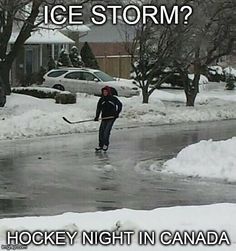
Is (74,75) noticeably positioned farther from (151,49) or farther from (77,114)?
(77,114)

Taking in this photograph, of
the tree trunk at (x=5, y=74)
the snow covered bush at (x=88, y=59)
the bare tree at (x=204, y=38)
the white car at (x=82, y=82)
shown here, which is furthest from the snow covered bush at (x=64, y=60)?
the tree trunk at (x=5, y=74)

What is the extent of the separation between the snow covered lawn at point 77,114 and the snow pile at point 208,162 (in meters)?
7.02

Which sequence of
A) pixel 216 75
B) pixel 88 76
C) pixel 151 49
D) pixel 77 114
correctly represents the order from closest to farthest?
pixel 77 114 < pixel 151 49 < pixel 88 76 < pixel 216 75

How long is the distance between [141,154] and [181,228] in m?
9.56

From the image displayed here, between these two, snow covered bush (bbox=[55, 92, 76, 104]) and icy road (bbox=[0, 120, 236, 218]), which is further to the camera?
snow covered bush (bbox=[55, 92, 76, 104])

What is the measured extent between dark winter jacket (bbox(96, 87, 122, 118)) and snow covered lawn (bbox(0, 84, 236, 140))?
12.6ft

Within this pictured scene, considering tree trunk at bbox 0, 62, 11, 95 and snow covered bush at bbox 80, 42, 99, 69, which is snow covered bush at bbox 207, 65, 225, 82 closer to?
snow covered bush at bbox 80, 42, 99, 69

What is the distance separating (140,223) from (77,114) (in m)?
17.6

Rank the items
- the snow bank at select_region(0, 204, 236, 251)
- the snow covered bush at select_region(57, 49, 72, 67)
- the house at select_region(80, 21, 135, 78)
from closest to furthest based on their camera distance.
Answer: the snow bank at select_region(0, 204, 236, 251)
the snow covered bush at select_region(57, 49, 72, 67)
the house at select_region(80, 21, 135, 78)

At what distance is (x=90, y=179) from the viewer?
13797 mm

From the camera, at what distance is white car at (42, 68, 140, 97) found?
3619 cm

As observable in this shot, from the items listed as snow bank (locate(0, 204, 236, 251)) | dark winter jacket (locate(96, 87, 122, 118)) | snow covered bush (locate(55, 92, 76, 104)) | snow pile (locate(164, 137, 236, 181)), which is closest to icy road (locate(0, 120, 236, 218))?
snow pile (locate(164, 137, 236, 181))

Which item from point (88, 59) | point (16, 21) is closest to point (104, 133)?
point (16, 21)

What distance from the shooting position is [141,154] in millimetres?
17781
